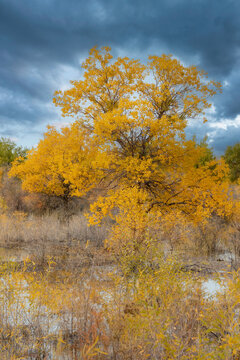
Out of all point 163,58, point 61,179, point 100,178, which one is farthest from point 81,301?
point 61,179

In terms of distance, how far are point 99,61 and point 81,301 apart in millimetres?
11101

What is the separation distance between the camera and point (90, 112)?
11852mm

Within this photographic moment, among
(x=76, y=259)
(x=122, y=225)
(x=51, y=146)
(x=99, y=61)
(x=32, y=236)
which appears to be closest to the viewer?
(x=122, y=225)

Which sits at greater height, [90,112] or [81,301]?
[90,112]

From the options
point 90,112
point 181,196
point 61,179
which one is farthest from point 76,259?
point 61,179

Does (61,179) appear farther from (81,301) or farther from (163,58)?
(81,301)

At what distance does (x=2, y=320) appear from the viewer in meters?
3.30

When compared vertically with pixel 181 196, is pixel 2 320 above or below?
below

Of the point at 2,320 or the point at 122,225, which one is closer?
the point at 2,320

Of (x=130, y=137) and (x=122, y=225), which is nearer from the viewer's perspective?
(x=122, y=225)

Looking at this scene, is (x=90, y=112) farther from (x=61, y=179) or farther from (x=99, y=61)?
(x=61, y=179)

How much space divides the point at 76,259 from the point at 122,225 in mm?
2718

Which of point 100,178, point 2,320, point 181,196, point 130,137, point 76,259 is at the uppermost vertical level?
point 130,137

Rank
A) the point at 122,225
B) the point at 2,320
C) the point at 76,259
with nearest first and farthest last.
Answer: the point at 2,320 → the point at 122,225 → the point at 76,259
